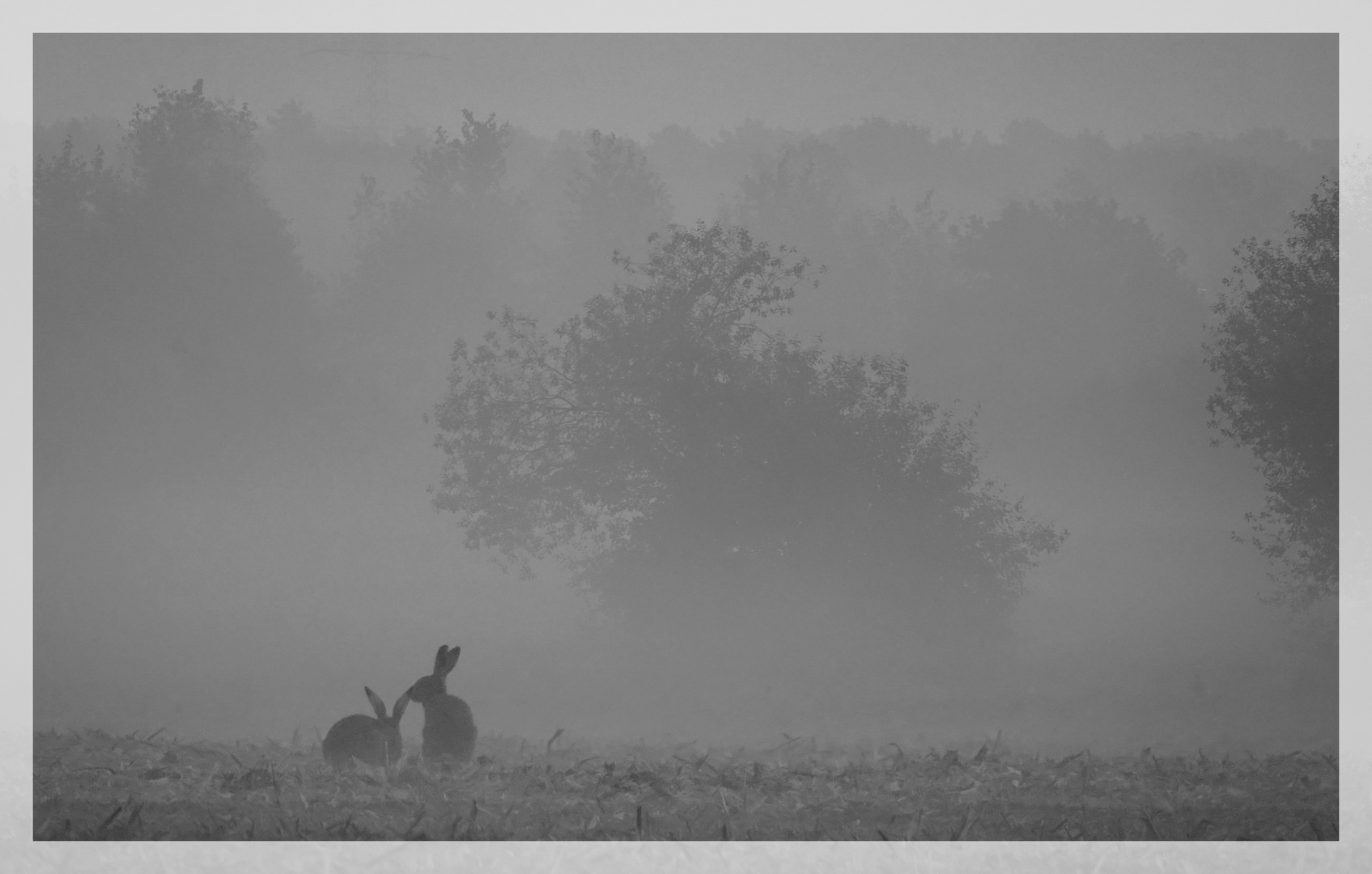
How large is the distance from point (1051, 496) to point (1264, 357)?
4.85 ft

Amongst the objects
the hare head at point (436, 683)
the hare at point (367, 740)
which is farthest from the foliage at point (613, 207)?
the hare at point (367, 740)

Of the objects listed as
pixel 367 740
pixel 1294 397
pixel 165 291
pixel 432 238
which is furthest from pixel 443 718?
pixel 1294 397

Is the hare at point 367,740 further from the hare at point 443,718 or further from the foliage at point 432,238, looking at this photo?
the foliage at point 432,238

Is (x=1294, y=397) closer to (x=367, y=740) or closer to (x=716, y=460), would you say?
(x=716, y=460)

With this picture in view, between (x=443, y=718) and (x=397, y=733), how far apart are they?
0.78ft

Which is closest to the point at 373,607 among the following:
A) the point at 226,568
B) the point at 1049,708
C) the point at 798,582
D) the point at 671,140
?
the point at 226,568

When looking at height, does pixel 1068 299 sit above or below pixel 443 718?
above

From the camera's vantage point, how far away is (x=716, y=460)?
25.7ft

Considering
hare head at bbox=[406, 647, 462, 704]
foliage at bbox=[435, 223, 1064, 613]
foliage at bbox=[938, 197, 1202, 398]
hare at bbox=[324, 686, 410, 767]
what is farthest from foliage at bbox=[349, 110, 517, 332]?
foliage at bbox=[938, 197, 1202, 398]

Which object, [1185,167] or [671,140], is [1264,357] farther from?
[671,140]

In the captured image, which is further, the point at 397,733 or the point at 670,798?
the point at 397,733

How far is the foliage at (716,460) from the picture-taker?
25.5ft

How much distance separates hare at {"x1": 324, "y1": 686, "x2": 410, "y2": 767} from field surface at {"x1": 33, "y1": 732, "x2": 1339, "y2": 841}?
0.26ft

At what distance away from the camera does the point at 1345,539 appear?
25.7ft
